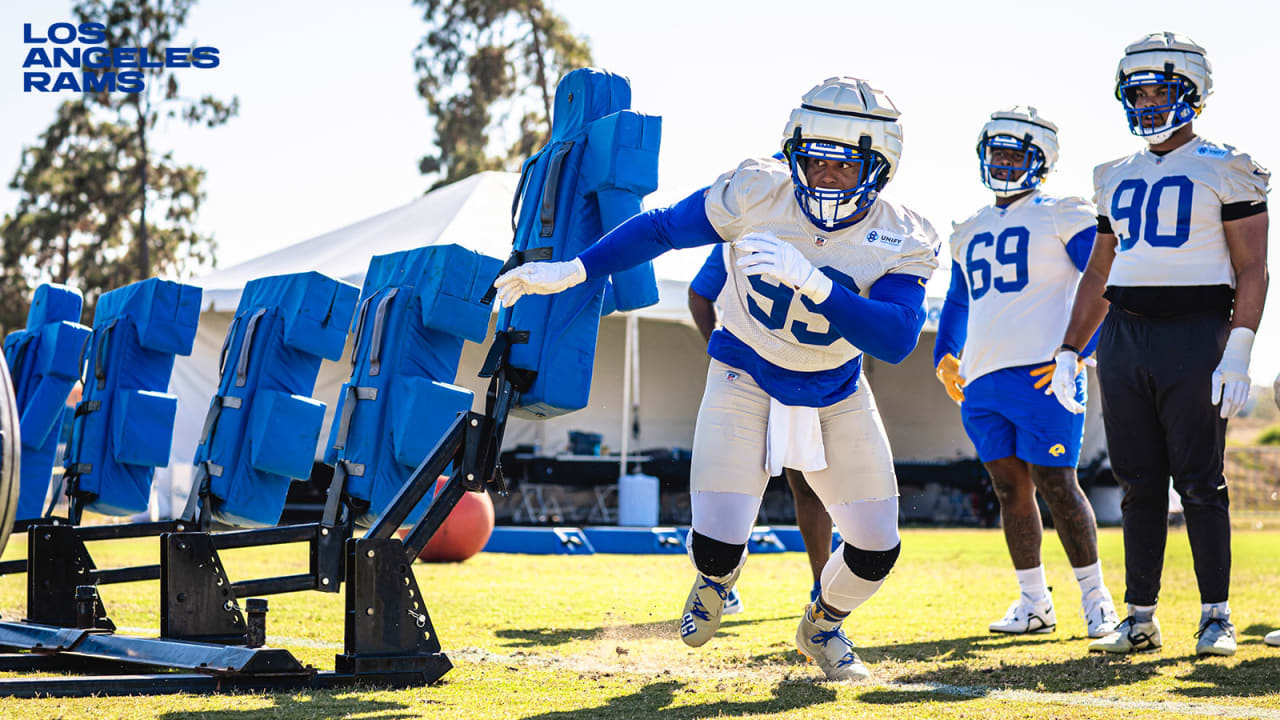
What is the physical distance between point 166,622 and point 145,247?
21.8 metres

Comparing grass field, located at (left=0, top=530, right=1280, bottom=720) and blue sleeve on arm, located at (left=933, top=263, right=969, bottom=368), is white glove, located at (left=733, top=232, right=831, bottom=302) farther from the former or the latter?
blue sleeve on arm, located at (left=933, top=263, right=969, bottom=368)

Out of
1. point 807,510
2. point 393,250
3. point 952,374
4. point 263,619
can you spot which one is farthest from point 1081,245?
point 393,250

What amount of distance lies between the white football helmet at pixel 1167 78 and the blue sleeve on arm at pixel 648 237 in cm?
179

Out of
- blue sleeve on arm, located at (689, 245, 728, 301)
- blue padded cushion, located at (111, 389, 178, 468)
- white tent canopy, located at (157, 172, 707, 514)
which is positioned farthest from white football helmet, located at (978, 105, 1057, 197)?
white tent canopy, located at (157, 172, 707, 514)

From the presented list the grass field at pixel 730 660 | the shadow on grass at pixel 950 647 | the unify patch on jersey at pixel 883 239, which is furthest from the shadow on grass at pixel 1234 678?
the unify patch on jersey at pixel 883 239

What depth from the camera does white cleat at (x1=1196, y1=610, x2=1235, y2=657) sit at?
4.25 metres

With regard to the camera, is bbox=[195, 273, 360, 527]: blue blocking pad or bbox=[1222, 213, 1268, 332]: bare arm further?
bbox=[195, 273, 360, 527]: blue blocking pad

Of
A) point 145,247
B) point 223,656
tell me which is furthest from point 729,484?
point 145,247

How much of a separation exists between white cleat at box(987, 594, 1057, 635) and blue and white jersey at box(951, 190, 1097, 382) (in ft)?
3.21

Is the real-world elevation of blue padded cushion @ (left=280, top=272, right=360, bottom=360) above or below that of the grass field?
above

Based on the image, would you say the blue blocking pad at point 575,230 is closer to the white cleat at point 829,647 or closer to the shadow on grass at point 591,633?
the white cleat at point 829,647

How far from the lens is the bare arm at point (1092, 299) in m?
4.73

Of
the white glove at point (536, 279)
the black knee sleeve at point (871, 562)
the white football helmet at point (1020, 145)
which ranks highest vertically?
the white football helmet at point (1020, 145)

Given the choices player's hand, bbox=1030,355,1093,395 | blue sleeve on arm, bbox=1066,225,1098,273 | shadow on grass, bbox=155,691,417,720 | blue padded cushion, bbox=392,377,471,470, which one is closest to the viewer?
shadow on grass, bbox=155,691,417,720
